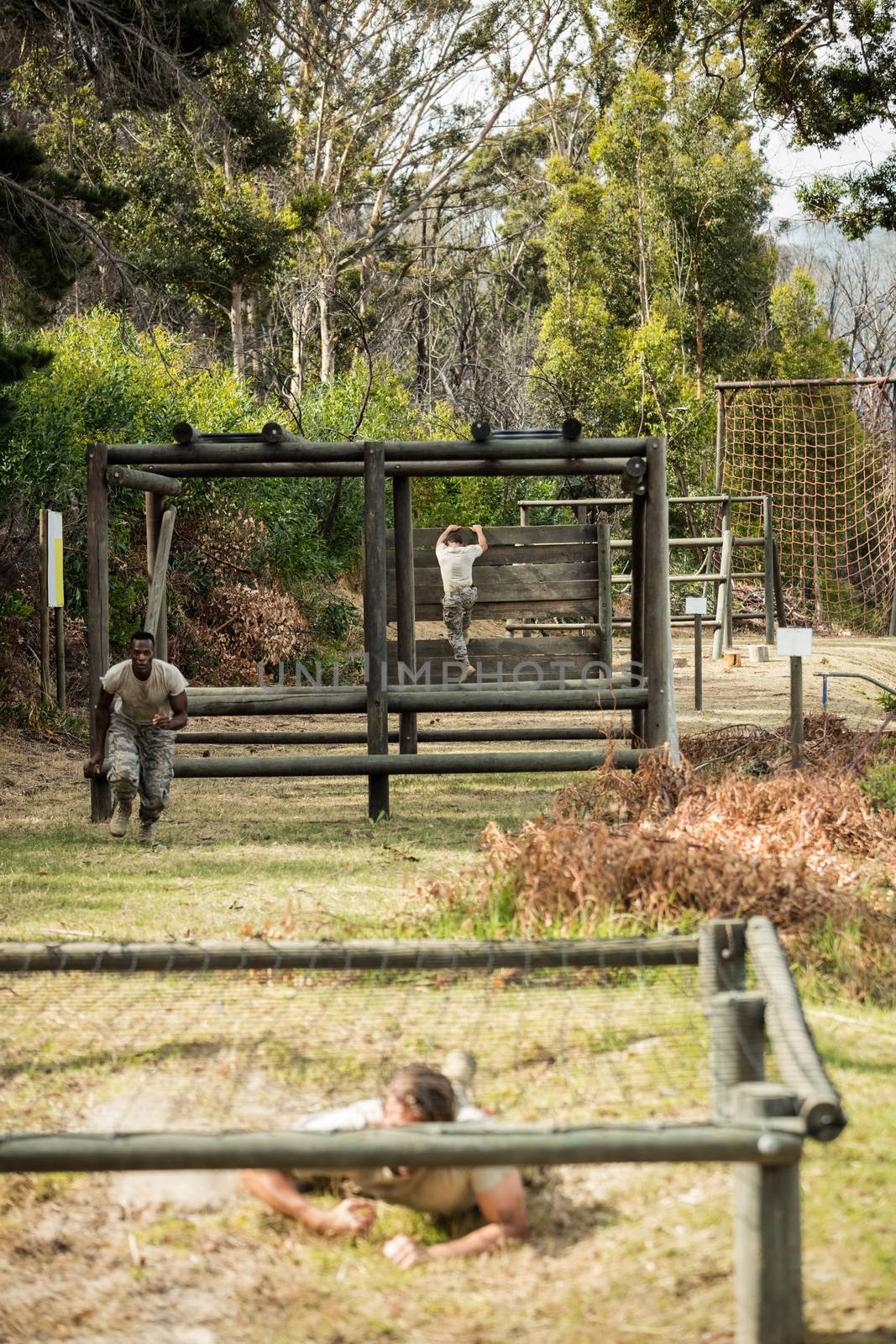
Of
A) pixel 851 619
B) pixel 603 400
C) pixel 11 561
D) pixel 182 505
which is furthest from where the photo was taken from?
pixel 603 400

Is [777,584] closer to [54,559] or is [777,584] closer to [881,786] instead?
[54,559]

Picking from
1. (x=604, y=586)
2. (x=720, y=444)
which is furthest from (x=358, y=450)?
(x=720, y=444)

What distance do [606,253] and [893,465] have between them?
630 inches

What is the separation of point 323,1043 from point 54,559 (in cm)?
840

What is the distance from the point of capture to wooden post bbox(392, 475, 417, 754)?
Result: 10.4 metres

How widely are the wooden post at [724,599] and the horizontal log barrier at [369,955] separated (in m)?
14.1

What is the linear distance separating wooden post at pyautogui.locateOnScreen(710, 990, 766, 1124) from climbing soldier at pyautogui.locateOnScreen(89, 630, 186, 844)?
16.9 ft

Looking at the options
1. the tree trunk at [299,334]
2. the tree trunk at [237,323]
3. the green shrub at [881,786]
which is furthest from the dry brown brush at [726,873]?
the tree trunk at [299,334]

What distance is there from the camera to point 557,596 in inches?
421

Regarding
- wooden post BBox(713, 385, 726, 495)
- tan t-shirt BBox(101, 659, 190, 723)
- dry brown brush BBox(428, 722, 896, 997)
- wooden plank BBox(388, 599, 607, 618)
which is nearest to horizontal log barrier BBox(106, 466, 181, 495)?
tan t-shirt BBox(101, 659, 190, 723)

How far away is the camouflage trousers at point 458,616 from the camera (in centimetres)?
1062

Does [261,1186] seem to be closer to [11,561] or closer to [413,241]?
[11,561]

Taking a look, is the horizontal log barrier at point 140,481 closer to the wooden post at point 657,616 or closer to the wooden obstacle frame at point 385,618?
the wooden obstacle frame at point 385,618

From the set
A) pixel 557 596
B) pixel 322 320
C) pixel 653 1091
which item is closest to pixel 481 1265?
pixel 653 1091
